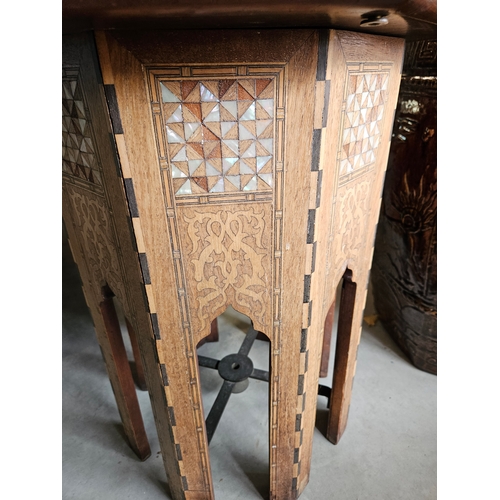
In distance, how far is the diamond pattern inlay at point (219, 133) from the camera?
749 millimetres

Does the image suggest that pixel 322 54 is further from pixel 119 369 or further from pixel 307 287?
pixel 119 369

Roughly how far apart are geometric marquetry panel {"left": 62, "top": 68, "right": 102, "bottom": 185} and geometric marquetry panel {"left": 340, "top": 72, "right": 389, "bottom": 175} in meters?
0.60

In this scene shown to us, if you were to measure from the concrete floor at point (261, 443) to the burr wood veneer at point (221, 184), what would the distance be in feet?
1.26

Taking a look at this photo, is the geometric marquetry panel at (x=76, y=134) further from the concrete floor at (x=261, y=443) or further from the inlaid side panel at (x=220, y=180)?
the concrete floor at (x=261, y=443)

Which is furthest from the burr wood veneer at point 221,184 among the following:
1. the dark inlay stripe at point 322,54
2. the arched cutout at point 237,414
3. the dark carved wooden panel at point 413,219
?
the dark carved wooden panel at point 413,219

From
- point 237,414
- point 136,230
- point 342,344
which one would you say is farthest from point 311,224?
point 237,414

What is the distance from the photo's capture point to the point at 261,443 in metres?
1.62

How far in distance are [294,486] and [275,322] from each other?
73cm

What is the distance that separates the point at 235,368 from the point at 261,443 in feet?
1.08

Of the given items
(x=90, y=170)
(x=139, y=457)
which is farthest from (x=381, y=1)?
(x=139, y=457)

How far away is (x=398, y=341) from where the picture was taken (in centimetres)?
215

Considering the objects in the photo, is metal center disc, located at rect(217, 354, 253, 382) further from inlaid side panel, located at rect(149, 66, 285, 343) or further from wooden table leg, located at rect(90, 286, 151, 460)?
inlaid side panel, located at rect(149, 66, 285, 343)

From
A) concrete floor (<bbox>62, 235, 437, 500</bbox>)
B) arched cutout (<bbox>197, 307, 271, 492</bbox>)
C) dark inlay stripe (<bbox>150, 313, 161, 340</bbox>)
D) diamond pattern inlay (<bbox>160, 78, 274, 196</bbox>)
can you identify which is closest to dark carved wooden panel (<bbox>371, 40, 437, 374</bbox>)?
concrete floor (<bbox>62, 235, 437, 500</bbox>)

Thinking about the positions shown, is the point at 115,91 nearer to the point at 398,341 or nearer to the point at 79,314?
the point at 398,341
